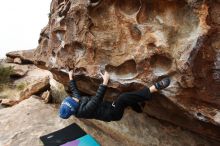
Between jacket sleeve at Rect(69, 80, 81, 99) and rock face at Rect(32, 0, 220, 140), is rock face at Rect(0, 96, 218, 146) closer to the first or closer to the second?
rock face at Rect(32, 0, 220, 140)

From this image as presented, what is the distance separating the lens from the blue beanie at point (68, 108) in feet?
16.9

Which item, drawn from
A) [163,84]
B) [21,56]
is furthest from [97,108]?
[21,56]

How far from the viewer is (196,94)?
13.9 ft

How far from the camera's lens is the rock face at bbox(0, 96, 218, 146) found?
221 inches

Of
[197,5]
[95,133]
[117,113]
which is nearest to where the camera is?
[197,5]

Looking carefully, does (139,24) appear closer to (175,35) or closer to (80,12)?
(175,35)

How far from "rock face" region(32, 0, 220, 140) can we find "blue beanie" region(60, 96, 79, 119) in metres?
0.59

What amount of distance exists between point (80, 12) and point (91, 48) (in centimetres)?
69

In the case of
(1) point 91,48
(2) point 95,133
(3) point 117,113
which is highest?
(1) point 91,48

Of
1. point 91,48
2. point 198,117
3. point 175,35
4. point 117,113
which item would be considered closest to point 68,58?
point 91,48

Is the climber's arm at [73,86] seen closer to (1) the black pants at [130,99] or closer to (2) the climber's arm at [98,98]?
(2) the climber's arm at [98,98]

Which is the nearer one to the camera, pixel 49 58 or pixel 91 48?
pixel 91 48

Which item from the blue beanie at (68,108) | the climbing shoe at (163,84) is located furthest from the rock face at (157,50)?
the blue beanie at (68,108)

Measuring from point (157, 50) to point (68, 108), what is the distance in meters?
1.92
